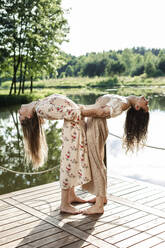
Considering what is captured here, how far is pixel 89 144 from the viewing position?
3025mm

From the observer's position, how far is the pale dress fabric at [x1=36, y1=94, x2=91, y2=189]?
113 inches

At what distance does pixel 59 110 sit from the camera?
2.87 metres

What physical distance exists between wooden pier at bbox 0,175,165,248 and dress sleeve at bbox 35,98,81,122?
85 centimetres

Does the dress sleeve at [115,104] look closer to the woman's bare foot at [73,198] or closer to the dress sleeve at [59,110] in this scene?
the dress sleeve at [59,110]

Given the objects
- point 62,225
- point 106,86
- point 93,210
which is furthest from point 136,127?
point 106,86

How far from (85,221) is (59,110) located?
0.93 meters

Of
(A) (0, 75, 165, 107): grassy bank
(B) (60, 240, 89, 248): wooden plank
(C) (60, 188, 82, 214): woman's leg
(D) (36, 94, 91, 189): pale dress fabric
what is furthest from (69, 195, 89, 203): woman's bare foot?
(A) (0, 75, 165, 107): grassy bank

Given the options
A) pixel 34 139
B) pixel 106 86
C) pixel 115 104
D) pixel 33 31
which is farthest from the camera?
pixel 106 86

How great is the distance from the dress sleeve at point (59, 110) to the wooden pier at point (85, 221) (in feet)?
2.80

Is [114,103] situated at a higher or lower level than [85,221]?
higher

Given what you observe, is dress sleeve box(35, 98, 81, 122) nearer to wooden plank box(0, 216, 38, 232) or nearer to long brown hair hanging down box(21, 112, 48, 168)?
long brown hair hanging down box(21, 112, 48, 168)

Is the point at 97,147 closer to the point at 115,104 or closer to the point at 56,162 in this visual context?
the point at 115,104

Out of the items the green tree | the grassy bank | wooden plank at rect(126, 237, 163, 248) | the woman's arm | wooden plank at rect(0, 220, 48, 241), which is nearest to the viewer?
wooden plank at rect(126, 237, 163, 248)

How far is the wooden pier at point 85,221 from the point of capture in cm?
252
